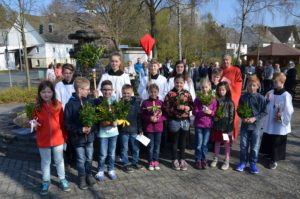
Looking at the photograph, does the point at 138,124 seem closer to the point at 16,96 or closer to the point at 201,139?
the point at 201,139

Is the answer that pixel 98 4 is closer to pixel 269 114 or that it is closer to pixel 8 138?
pixel 8 138

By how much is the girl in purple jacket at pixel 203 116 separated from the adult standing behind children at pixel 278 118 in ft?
3.60

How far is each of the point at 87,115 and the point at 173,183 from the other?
1.82 meters

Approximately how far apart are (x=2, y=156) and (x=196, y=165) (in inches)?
168

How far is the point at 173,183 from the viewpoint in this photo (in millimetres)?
4688

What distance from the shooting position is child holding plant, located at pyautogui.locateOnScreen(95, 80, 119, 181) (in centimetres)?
451

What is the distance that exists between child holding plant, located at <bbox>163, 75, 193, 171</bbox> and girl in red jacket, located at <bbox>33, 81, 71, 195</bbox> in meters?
1.87

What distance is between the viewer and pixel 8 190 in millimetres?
4594

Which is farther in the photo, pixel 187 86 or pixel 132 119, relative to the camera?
pixel 187 86

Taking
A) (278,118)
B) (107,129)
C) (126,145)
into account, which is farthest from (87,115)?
(278,118)

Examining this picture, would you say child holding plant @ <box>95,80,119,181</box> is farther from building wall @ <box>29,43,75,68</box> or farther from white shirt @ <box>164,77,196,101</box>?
building wall @ <box>29,43,75,68</box>

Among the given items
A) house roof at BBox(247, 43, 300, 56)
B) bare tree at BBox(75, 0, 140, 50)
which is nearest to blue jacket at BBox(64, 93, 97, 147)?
bare tree at BBox(75, 0, 140, 50)

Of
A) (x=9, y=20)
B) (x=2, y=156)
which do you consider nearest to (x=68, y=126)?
(x=2, y=156)

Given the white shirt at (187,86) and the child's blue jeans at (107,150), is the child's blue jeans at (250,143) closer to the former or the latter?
the white shirt at (187,86)
